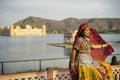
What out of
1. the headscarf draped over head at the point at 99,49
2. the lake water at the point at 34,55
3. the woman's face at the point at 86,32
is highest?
the woman's face at the point at 86,32

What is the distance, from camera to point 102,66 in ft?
12.2

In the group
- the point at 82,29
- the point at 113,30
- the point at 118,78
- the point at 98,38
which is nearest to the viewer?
the point at 82,29

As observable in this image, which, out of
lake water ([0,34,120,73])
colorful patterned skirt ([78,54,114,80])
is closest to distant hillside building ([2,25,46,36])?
lake water ([0,34,120,73])

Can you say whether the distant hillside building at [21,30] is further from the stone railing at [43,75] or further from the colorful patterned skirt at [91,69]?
the colorful patterned skirt at [91,69]

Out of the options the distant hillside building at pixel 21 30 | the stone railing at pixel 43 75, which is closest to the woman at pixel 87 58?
the stone railing at pixel 43 75

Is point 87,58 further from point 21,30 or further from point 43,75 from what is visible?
point 21,30

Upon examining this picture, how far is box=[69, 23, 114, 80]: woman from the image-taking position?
357cm

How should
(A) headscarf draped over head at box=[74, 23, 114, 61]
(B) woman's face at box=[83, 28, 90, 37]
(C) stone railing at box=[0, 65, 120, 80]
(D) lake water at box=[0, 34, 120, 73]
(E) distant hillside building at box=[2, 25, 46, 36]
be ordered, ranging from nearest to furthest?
(B) woman's face at box=[83, 28, 90, 37]
(A) headscarf draped over head at box=[74, 23, 114, 61]
(C) stone railing at box=[0, 65, 120, 80]
(D) lake water at box=[0, 34, 120, 73]
(E) distant hillside building at box=[2, 25, 46, 36]

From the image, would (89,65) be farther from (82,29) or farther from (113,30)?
(113,30)

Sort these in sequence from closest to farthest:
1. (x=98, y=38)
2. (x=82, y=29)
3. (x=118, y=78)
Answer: (x=82, y=29), (x=98, y=38), (x=118, y=78)

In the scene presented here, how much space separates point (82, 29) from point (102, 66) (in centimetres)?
60

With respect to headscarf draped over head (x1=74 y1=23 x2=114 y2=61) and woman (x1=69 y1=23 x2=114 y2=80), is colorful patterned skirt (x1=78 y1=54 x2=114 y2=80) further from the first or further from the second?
headscarf draped over head (x1=74 y1=23 x2=114 y2=61)

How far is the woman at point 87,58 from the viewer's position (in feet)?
11.7

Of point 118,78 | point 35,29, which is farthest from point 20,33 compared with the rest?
point 118,78
